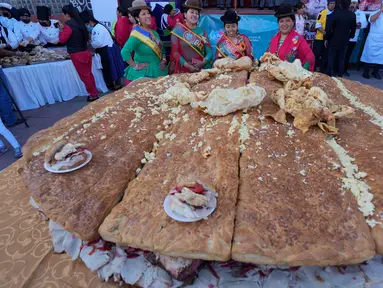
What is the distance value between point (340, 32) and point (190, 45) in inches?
164

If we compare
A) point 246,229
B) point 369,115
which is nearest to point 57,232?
point 246,229

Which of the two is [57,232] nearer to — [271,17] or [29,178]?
[29,178]

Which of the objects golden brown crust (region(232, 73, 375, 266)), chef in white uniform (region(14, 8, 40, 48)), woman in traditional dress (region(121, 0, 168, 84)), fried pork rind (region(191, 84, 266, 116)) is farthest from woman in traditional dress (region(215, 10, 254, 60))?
chef in white uniform (region(14, 8, 40, 48))

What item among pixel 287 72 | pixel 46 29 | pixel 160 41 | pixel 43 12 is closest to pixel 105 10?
pixel 43 12

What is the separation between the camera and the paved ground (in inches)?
172

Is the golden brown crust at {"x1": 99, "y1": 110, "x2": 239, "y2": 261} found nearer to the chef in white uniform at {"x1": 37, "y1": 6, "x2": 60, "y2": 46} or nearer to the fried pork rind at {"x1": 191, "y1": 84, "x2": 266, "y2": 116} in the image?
the fried pork rind at {"x1": 191, "y1": 84, "x2": 266, "y2": 116}

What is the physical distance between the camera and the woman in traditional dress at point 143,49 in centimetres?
357

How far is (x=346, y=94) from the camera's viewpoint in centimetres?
279

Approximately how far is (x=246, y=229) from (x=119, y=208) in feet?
2.55

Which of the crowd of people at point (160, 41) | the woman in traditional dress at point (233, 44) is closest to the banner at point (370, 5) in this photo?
the crowd of people at point (160, 41)

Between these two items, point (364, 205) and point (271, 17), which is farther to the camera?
point (271, 17)

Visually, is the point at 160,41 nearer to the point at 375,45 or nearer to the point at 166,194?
the point at 166,194

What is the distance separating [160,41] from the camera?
3912 mm

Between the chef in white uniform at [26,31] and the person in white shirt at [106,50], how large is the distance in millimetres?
1322
